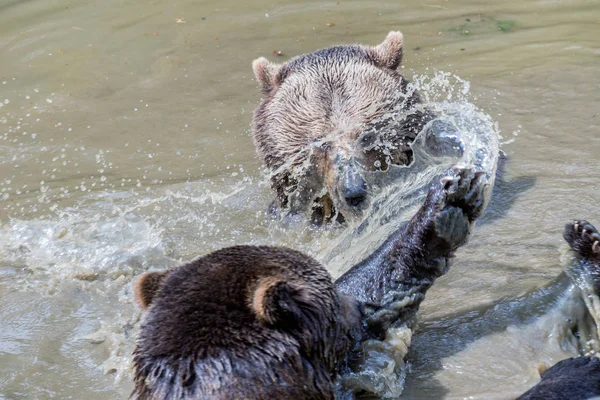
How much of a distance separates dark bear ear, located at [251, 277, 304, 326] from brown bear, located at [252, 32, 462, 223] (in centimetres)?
217

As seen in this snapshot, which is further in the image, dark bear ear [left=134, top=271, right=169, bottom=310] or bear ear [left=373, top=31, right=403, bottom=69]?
bear ear [left=373, top=31, right=403, bottom=69]

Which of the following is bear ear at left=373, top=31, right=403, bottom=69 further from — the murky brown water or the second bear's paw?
the second bear's paw

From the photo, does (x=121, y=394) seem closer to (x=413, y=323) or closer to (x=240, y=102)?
(x=413, y=323)

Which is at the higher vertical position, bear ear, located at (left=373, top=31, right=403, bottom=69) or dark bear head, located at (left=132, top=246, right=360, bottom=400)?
bear ear, located at (left=373, top=31, right=403, bottom=69)

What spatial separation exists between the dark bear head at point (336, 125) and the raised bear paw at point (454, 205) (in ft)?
3.78

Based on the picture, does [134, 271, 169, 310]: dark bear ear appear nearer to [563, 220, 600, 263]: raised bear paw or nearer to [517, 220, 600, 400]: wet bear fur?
[517, 220, 600, 400]: wet bear fur

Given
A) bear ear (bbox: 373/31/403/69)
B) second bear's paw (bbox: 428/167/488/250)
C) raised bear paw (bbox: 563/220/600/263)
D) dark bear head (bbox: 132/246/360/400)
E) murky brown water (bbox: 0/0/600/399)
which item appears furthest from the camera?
bear ear (bbox: 373/31/403/69)

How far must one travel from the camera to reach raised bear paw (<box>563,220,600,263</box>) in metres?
4.69

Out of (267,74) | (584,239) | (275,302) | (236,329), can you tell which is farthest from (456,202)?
(267,74)

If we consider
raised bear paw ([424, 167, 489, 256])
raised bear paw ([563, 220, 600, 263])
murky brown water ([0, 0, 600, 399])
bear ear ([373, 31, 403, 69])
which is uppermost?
bear ear ([373, 31, 403, 69])

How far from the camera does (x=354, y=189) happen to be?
18.4 feet

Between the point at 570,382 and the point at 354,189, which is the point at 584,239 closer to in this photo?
the point at 570,382

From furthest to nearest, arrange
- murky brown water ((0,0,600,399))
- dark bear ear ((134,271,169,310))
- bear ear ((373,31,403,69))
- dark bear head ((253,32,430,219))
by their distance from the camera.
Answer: bear ear ((373,31,403,69))
dark bear head ((253,32,430,219))
murky brown water ((0,0,600,399))
dark bear ear ((134,271,169,310))

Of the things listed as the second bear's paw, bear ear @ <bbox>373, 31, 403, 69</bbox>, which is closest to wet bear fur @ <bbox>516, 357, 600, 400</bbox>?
the second bear's paw
